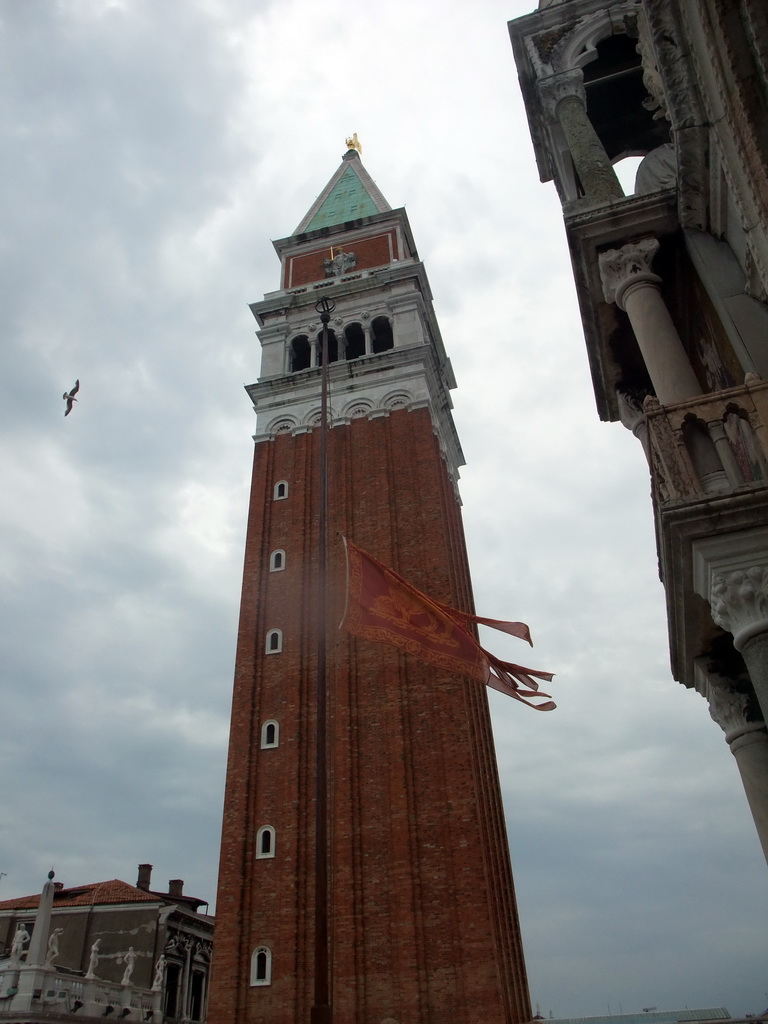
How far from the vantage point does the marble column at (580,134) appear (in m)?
8.70

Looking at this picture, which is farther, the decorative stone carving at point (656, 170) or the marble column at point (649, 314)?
the decorative stone carving at point (656, 170)

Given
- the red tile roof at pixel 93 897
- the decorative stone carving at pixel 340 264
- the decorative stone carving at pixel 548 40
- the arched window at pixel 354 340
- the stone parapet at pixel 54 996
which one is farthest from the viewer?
the decorative stone carving at pixel 340 264

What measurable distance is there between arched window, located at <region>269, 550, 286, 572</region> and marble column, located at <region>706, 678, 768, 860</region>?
22.5 m

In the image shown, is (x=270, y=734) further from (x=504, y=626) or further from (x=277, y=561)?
(x=504, y=626)

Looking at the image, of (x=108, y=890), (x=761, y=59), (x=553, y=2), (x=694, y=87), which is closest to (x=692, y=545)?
(x=761, y=59)

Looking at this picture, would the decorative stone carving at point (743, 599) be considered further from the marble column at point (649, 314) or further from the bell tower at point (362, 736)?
the bell tower at point (362, 736)

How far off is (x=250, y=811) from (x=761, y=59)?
22.1 metres

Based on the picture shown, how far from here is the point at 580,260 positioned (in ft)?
27.1

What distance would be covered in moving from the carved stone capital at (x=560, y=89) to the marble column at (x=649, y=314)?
10.6ft

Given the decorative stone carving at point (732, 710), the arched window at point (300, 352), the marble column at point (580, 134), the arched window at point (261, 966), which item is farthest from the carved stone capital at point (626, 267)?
the arched window at point (300, 352)

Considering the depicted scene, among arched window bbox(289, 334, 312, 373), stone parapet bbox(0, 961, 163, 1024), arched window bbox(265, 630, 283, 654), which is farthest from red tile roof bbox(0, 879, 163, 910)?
arched window bbox(289, 334, 312, 373)

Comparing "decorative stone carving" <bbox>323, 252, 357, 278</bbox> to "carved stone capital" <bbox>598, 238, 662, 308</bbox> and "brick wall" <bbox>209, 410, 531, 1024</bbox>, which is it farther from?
"carved stone capital" <bbox>598, 238, 662, 308</bbox>

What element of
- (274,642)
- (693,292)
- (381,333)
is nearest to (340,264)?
(381,333)

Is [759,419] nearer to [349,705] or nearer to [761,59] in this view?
[761,59]
